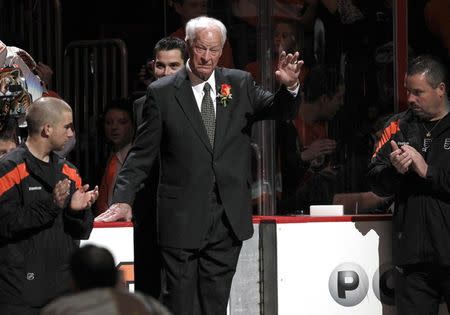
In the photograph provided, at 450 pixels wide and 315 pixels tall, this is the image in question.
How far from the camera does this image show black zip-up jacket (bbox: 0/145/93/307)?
7156mm

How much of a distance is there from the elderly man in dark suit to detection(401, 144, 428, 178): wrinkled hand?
38.8 inches

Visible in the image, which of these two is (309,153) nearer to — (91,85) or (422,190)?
(422,190)

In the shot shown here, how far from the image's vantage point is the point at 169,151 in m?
7.21

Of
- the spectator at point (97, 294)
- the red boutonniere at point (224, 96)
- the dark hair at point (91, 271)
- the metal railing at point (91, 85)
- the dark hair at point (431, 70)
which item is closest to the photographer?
the spectator at point (97, 294)

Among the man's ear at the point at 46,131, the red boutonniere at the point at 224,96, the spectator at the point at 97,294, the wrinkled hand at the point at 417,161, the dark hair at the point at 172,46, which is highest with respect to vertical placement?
the dark hair at the point at 172,46

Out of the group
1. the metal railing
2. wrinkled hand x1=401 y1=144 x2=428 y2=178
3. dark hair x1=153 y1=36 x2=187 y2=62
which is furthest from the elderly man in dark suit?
the metal railing

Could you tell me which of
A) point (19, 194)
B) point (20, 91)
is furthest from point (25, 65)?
point (19, 194)

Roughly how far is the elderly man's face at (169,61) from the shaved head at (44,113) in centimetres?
85

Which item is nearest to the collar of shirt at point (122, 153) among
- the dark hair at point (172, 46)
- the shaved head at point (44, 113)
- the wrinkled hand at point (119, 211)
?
the dark hair at point (172, 46)

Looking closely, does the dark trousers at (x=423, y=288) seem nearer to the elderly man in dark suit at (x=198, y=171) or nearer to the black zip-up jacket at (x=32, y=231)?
the elderly man in dark suit at (x=198, y=171)

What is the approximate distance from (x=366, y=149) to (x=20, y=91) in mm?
2362

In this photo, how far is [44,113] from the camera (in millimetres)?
7316

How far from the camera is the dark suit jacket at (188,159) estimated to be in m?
7.14

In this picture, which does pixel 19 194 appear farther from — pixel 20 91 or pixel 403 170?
pixel 403 170
